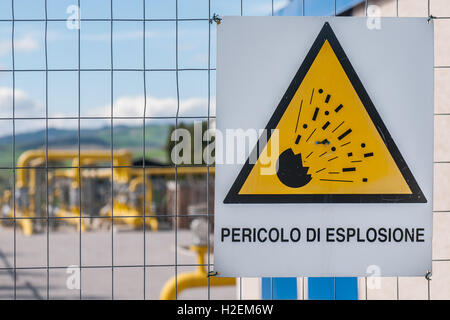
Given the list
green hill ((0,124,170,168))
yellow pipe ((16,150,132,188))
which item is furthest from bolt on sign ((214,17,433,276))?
yellow pipe ((16,150,132,188))

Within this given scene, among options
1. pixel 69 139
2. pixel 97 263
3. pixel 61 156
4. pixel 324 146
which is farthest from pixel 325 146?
pixel 61 156

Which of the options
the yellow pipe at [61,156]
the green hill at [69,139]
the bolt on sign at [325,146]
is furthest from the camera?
the yellow pipe at [61,156]

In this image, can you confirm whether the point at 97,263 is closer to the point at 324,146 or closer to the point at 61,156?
the point at 61,156

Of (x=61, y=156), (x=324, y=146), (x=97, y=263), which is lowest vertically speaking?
(x=97, y=263)

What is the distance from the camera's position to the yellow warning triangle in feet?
9.96

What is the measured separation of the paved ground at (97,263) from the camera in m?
10.4

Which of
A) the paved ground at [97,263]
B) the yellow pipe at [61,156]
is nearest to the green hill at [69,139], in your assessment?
the paved ground at [97,263]

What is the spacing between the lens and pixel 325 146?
3.05 metres

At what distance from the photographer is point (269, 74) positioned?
3.04 metres

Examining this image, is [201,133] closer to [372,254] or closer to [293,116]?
[293,116]

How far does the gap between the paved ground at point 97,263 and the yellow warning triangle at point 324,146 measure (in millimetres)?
4732

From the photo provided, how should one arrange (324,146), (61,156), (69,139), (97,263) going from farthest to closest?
(61,156) < (97,263) < (69,139) < (324,146)

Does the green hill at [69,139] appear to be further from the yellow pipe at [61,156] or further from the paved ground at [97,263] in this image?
the yellow pipe at [61,156]

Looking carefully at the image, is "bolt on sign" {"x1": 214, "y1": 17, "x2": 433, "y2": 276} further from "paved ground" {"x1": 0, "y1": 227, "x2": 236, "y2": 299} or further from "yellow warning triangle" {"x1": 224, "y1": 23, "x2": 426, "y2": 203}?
"paved ground" {"x1": 0, "y1": 227, "x2": 236, "y2": 299}
